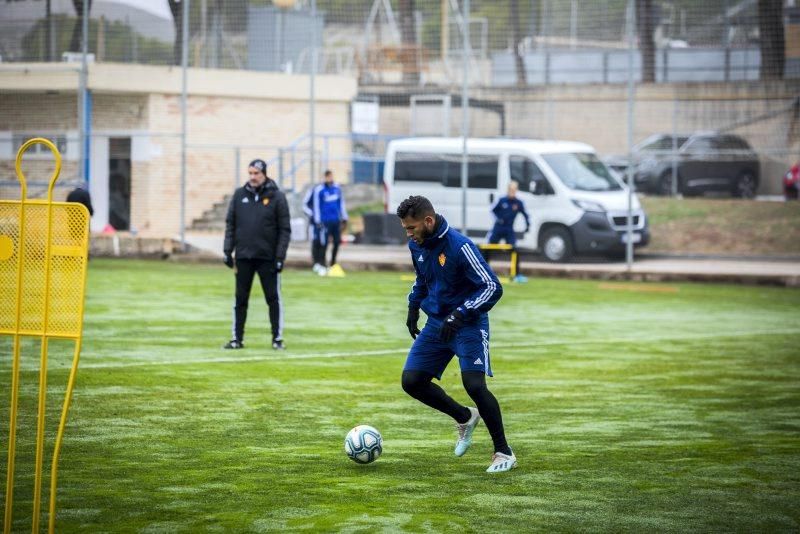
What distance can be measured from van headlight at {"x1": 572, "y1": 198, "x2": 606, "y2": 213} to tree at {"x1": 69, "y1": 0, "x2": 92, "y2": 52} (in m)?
Answer: 11.1

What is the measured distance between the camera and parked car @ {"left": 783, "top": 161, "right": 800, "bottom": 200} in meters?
33.4

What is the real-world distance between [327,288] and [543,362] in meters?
8.98

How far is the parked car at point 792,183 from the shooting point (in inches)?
1315

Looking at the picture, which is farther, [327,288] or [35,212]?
[327,288]

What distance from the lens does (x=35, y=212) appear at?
6.55 meters

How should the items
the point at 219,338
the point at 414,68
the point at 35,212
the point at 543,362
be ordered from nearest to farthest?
the point at 35,212 → the point at 543,362 → the point at 219,338 → the point at 414,68

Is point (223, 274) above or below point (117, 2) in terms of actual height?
below

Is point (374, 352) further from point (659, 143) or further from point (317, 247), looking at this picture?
point (659, 143)

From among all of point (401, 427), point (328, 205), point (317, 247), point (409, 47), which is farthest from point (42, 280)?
point (409, 47)

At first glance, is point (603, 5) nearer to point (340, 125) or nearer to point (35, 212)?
point (340, 125)

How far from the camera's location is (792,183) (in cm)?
3359

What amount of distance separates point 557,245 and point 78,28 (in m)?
11.3

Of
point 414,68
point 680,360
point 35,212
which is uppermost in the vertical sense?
point 414,68

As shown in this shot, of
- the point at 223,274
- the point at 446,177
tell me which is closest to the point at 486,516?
the point at 223,274
